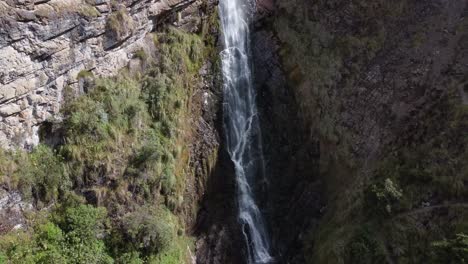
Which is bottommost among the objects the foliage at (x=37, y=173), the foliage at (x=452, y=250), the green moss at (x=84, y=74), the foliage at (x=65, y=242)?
the foliage at (x=452, y=250)

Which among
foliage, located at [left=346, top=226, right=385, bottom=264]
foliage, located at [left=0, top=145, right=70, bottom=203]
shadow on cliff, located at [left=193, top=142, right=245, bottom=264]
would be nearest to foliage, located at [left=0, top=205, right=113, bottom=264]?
foliage, located at [left=0, top=145, right=70, bottom=203]

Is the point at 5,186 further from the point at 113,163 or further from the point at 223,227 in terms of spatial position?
the point at 223,227

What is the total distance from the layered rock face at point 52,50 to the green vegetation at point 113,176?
1.74 feet

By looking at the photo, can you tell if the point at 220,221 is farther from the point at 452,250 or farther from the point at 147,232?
the point at 452,250

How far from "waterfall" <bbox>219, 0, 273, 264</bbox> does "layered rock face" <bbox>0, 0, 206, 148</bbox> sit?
180 inches

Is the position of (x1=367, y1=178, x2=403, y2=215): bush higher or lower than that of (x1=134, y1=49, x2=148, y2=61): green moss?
lower

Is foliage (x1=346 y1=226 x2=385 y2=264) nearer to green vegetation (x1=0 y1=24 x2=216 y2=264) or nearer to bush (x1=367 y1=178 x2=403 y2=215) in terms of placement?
bush (x1=367 y1=178 x2=403 y2=215)

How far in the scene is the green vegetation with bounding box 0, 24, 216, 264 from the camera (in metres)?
16.4

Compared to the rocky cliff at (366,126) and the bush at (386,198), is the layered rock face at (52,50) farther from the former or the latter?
the bush at (386,198)

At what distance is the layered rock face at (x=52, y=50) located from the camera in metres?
16.0

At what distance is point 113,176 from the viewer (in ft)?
59.2

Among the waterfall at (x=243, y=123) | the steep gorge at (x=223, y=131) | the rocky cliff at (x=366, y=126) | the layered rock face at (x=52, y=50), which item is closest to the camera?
the layered rock face at (x=52, y=50)

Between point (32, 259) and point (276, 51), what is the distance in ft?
46.6

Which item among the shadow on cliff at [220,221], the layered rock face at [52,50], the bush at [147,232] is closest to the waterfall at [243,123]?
the shadow on cliff at [220,221]
